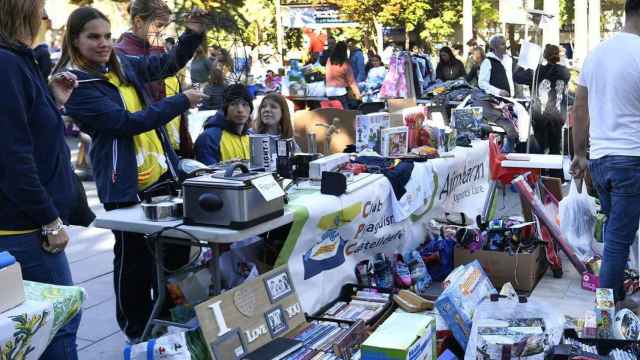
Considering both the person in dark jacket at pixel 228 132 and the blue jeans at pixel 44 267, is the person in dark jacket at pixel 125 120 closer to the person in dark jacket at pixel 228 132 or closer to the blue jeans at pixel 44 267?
the person in dark jacket at pixel 228 132

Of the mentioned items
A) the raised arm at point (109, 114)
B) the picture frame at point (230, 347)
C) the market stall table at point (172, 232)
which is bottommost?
the picture frame at point (230, 347)

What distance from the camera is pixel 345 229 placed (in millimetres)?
3656

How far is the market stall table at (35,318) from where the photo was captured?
1510mm

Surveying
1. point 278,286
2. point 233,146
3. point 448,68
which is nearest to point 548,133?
point 448,68

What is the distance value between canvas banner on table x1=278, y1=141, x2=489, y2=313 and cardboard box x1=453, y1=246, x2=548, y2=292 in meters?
0.45

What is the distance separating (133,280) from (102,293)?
44.1 inches

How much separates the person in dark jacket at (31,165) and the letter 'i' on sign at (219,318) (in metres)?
0.58

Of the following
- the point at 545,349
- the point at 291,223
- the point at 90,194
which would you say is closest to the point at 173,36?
the point at 291,223

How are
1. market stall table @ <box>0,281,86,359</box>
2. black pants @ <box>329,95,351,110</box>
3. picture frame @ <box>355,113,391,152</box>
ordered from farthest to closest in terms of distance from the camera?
black pants @ <box>329,95,351,110</box> < picture frame @ <box>355,113,391,152</box> < market stall table @ <box>0,281,86,359</box>

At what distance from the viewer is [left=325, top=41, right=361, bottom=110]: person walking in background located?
32.7 feet

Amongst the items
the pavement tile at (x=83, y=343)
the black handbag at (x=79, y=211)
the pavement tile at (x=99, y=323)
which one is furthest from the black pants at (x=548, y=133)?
the black handbag at (x=79, y=211)

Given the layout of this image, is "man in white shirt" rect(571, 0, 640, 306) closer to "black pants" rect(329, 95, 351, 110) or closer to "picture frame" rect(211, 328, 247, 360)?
"picture frame" rect(211, 328, 247, 360)

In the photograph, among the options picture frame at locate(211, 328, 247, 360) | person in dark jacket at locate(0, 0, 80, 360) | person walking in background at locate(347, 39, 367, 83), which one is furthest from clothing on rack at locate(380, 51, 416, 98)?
person in dark jacket at locate(0, 0, 80, 360)

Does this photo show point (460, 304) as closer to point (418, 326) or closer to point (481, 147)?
point (418, 326)
